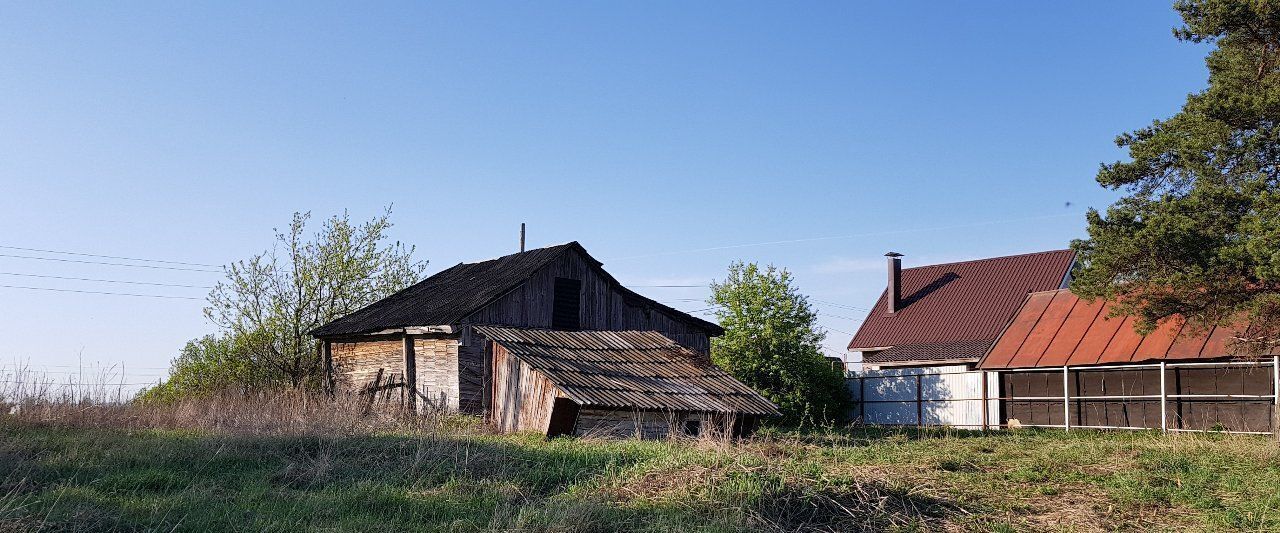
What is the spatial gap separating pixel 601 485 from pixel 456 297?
17689 millimetres

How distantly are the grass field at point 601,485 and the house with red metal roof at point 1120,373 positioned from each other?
556cm

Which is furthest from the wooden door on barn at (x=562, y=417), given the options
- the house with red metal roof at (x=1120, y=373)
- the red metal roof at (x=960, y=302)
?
the red metal roof at (x=960, y=302)

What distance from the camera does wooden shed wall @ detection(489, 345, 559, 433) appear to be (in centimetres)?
1958

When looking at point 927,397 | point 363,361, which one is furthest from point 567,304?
point 927,397

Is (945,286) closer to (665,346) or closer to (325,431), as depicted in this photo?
(665,346)

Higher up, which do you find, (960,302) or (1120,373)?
(960,302)

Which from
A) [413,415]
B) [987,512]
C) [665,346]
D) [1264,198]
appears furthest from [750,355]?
[987,512]

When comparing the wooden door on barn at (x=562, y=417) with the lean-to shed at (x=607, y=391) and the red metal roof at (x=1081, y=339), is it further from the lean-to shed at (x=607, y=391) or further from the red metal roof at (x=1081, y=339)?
the red metal roof at (x=1081, y=339)

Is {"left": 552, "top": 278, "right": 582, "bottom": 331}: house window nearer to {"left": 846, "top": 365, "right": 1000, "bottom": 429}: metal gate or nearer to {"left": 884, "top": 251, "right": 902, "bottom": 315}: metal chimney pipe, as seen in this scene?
{"left": 846, "top": 365, "right": 1000, "bottom": 429}: metal gate

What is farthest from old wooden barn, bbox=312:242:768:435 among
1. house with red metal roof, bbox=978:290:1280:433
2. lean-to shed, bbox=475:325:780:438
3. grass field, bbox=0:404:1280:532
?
grass field, bbox=0:404:1280:532

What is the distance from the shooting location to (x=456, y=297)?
95.1ft

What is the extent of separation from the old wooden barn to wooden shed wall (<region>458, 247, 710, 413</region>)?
0.09 ft

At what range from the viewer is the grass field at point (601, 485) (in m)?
10.6

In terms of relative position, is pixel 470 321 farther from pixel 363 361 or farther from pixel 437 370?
pixel 363 361
